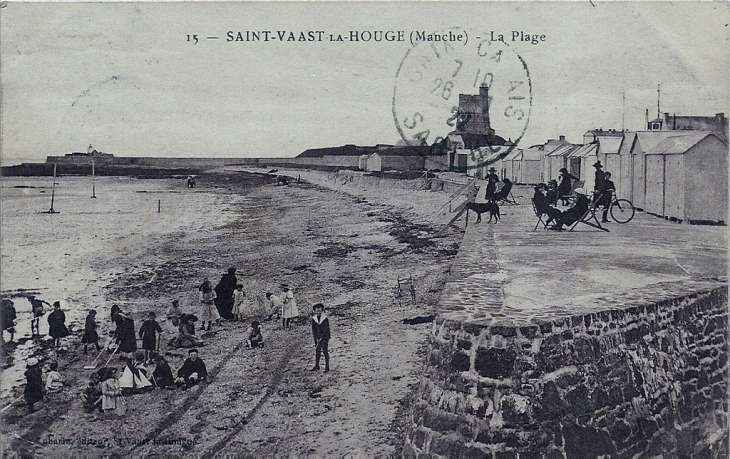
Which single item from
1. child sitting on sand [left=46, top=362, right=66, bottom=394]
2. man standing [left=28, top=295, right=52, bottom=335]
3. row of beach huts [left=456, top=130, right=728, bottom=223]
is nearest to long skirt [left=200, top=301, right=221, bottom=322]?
child sitting on sand [left=46, top=362, right=66, bottom=394]

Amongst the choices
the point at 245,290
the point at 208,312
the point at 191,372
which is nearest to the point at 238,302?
the point at 245,290

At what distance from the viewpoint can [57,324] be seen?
596 centimetres

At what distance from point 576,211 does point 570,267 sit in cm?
154

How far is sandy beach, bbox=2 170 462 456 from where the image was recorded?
18.2 feet

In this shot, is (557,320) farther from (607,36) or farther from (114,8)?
(114,8)

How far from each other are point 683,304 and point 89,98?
5961 millimetres

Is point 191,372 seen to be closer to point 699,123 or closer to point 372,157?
point 372,157

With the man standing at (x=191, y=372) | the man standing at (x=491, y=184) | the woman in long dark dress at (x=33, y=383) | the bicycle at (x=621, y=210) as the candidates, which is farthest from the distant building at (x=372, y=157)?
the woman in long dark dress at (x=33, y=383)

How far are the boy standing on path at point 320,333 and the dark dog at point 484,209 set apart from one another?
6.21 feet

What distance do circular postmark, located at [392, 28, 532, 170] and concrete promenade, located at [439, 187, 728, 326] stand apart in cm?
101

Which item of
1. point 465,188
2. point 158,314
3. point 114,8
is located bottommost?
point 158,314

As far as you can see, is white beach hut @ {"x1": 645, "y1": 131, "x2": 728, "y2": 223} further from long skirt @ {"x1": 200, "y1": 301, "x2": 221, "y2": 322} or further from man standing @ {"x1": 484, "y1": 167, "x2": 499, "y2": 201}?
long skirt @ {"x1": 200, "y1": 301, "x2": 221, "y2": 322}

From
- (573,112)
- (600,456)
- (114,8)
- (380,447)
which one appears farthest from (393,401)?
(114,8)

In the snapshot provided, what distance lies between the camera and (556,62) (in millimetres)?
6238
